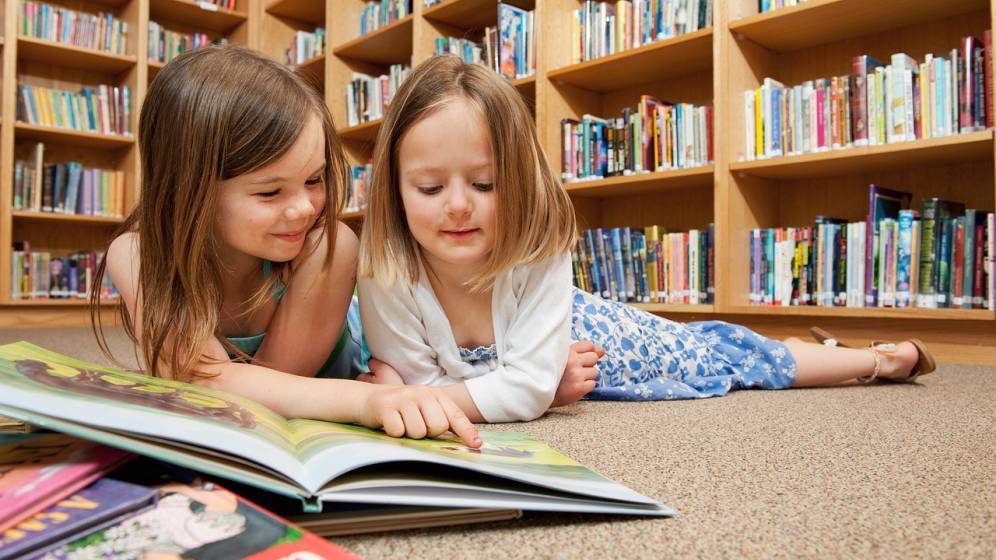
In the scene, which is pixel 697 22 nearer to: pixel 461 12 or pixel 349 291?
pixel 461 12

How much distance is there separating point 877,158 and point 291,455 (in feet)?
6.15

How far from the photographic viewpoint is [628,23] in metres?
2.34

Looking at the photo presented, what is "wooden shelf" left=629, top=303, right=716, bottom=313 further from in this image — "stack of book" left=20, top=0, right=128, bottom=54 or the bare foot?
"stack of book" left=20, top=0, right=128, bottom=54

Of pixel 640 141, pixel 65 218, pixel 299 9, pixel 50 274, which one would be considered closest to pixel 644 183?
pixel 640 141

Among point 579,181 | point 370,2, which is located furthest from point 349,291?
point 370,2

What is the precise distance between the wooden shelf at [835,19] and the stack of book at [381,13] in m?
1.54

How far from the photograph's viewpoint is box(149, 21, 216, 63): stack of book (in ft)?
11.6

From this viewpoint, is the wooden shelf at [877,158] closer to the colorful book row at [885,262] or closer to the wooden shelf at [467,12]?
the colorful book row at [885,262]

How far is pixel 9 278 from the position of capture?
310 cm

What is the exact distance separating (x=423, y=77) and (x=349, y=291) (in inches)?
12.4

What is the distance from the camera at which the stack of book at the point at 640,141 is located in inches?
86.0

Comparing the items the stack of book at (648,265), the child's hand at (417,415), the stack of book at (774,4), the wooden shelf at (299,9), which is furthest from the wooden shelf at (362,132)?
the child's hand at (417,415)

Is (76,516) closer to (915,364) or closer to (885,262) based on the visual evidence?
(915,364)

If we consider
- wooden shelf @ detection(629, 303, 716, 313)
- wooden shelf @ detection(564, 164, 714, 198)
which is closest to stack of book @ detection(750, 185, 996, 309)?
wooden shelf @ detection(629, 303, 716, 313)
